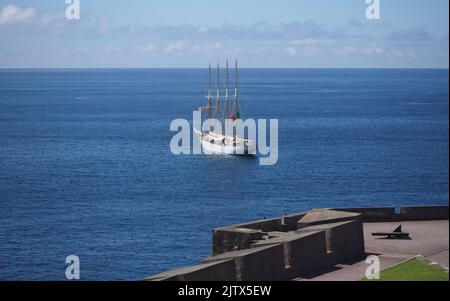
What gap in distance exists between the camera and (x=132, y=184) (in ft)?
273

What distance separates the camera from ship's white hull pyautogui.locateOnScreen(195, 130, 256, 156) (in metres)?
110

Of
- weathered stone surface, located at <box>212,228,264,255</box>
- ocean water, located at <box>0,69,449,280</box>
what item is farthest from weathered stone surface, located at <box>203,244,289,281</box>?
ocean water, located at <box>0,69,449,280</box>

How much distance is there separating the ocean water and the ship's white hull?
1650 mm

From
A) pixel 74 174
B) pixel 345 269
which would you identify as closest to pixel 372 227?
pixel 345 269

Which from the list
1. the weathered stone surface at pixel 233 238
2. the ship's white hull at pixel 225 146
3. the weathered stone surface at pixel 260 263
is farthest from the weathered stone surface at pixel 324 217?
the ship's white hull at pixel 225 146

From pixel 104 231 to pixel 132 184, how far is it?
2325 centimetres

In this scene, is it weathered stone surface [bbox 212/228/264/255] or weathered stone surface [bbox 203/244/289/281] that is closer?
weathered stone surface [bbox 203/244/289/281]

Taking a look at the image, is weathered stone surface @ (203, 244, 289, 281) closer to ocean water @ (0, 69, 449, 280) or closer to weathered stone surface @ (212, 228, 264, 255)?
weathered stone surface @ (212, 228, 264, 255)

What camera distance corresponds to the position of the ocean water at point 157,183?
54094 mm

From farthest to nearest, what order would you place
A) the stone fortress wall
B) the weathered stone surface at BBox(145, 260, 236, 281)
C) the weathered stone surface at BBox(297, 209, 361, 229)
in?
1. the weathered stone surface at BBox(297, 209, 361, 229)
2. the stone fortress wall
3. the weathered stone surface at BBox(145, 260, 236, 281)

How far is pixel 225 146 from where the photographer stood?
11275 centimetres

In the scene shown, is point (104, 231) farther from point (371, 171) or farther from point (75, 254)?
point (371, 171)

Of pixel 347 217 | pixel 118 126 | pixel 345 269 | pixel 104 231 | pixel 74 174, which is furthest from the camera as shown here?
pixel 118 126

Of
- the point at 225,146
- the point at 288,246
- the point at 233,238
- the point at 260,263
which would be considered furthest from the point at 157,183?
the point at 260,263
